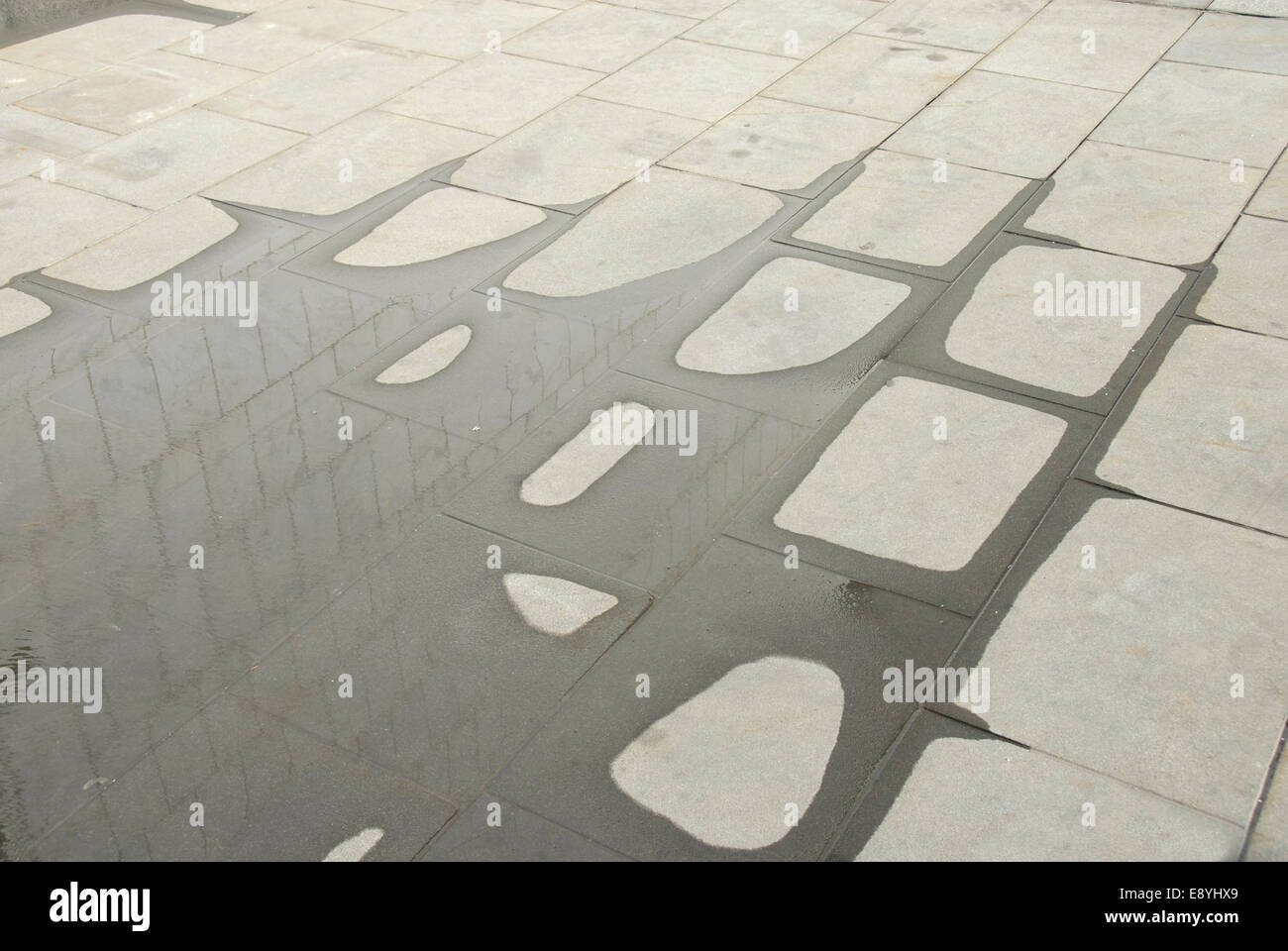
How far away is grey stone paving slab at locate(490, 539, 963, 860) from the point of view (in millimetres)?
4441

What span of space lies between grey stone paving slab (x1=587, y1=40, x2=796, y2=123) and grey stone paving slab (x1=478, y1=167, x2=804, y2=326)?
130cm

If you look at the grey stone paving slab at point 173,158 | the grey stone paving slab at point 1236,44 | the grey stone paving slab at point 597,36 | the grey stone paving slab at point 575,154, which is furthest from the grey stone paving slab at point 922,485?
the grey stone paving slab at point 1236,44

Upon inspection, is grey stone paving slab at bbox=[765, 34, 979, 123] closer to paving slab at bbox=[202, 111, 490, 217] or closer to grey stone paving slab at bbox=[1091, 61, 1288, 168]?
grey stone paving slab at bbox=[1091, 61, 1288, 168]

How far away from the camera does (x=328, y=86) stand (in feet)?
33.3

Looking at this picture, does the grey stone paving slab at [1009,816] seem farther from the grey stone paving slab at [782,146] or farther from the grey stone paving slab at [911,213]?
the grey stone paving slab at [782,146]

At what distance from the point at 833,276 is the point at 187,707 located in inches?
179

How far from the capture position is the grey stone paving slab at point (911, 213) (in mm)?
7820

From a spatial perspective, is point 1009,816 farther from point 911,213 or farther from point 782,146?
point 782,146

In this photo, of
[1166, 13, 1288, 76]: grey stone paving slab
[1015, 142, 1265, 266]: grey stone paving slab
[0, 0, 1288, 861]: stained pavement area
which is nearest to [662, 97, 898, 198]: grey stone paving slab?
[0, 0, 1288, 861]: stained pavement area

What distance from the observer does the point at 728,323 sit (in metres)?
7.13

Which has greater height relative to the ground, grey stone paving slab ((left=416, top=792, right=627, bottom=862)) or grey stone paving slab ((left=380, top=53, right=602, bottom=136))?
grey stone paving slab ((left=380, top=53, right=602, bottom=136))

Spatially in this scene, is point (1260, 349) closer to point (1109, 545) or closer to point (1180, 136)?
point (1109, 545)

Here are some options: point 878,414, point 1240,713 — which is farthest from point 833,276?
point 1240,713
